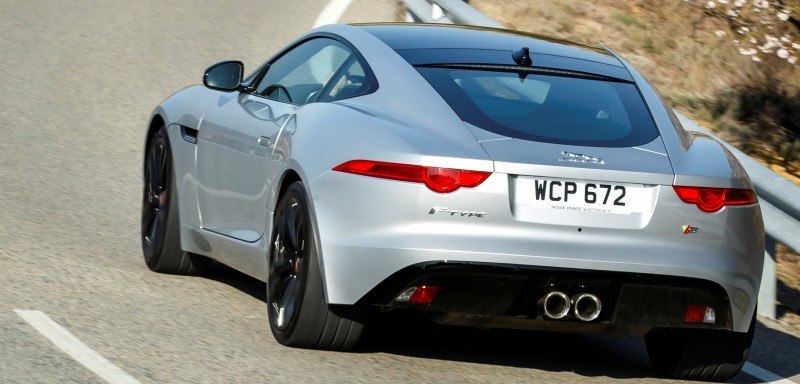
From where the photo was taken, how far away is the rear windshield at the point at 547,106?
618 centimetres

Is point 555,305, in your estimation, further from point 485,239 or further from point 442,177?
point 442,177

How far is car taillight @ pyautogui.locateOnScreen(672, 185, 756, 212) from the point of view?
19.9 feet

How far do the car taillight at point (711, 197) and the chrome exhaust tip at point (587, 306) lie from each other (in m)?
0.53

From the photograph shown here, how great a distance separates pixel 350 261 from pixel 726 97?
30.7 ft

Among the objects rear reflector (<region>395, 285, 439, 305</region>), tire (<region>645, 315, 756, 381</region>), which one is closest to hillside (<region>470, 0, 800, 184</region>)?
tire (<region>645, 315, 756, 381</region>)

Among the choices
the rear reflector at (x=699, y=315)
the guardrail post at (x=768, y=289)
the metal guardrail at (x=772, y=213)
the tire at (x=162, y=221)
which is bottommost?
the guardrail post at (x=768, y=289)

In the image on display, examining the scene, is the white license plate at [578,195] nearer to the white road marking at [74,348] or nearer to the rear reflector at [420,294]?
the rear reflector at [420,294]

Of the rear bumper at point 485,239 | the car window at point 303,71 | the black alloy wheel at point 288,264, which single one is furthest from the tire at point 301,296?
the car window at point 303,71

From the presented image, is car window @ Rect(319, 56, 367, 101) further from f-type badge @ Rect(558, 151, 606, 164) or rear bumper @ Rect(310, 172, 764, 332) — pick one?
f-type badge @ Rect(558, 151, 606, 164)

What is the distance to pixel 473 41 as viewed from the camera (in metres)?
7.00

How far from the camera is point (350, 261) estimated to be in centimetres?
598

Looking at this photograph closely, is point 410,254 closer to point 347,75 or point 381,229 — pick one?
point 381,229

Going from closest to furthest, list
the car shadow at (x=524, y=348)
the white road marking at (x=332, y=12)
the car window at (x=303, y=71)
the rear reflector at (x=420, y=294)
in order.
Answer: the rear reflector at (x=420, y=294)
the car shadow at (x=524, y=348)
the car window at (x=303, y=71)
the white road marking at (x=332, y=12)

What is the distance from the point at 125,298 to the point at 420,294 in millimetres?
1914
